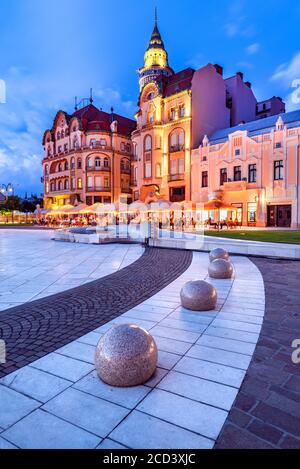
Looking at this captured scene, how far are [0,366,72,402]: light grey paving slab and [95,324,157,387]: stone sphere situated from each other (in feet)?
1.61

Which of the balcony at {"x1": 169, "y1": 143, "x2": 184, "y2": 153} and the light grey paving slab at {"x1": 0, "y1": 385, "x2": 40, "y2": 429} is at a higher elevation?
the balcony at {"x1": 169, "y1": 143, "x2": 184, "y2": 153}

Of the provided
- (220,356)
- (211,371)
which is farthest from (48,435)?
(220,356)

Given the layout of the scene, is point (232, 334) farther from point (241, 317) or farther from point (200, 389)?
point (200, 389)

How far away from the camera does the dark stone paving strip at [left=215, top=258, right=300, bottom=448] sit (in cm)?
256

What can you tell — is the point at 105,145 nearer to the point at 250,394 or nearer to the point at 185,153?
the point at 185,153

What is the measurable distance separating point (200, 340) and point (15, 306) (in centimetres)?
404

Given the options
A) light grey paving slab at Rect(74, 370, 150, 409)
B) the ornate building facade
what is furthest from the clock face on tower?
light grey paving slab at Rect(74, 370, 150, 409)

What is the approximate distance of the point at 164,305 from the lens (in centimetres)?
637

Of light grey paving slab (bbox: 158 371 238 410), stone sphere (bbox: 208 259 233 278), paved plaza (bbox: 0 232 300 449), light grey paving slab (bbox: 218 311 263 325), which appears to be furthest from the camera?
stone sphere (bbox: 208 259 233 278)

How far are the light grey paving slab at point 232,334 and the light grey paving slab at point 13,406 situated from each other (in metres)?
2.87

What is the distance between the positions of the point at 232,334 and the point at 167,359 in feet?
4.49

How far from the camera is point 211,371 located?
3.68 meters

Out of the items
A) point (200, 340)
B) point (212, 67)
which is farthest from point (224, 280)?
point (212, 67)

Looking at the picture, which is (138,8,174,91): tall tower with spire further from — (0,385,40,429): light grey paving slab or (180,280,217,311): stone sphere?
(0,385,40,429): light grey paving slab
